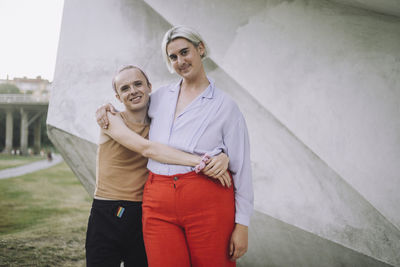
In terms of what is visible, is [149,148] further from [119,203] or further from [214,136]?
[119,203]

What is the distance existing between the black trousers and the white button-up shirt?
436 millimetres

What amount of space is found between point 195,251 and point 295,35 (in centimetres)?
256

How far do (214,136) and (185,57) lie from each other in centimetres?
54

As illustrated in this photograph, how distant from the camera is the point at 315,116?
347 centimetres

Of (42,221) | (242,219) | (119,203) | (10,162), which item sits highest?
(242,219)

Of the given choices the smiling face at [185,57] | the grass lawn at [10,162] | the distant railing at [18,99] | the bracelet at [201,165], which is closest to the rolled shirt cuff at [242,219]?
the bracelet at [201,165]

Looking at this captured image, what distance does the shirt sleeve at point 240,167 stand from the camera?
2055 mm

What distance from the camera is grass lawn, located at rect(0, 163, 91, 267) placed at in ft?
15.9

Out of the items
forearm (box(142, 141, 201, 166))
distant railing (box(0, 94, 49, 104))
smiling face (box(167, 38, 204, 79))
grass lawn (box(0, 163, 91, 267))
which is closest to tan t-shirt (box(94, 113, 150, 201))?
forearm (box(142, 141, 201, 166))

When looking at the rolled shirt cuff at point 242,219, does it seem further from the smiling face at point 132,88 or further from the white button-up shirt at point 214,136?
the smiling face at point 132,88

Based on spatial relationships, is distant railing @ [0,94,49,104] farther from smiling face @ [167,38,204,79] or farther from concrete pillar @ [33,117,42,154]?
smiling face @ [167,38,204,79]

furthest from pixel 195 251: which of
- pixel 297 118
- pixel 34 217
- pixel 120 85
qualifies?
pixel 34 217

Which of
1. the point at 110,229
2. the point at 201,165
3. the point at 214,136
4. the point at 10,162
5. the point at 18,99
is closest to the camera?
the point at 201,165

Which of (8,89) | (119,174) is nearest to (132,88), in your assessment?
(119,174)
